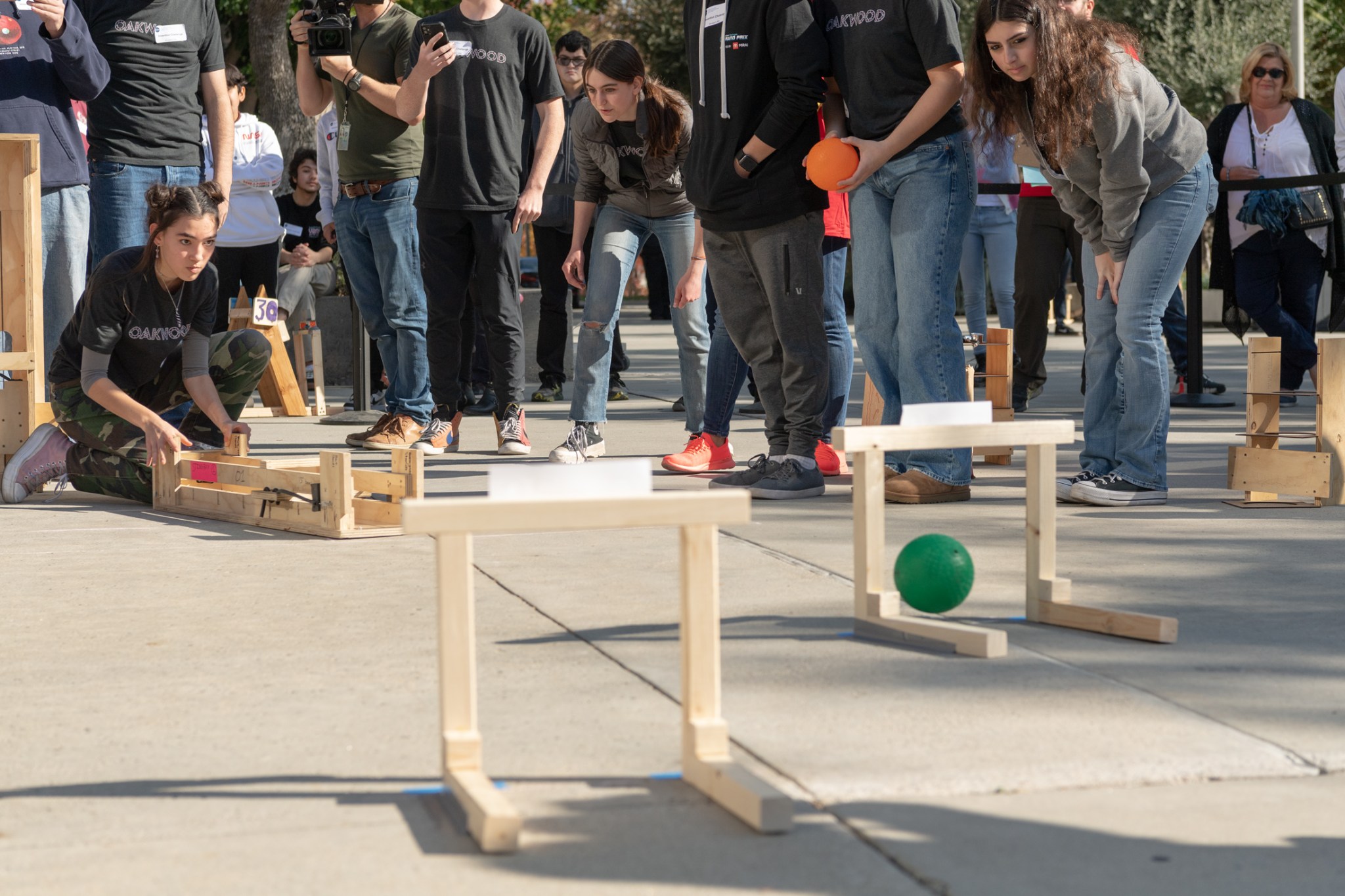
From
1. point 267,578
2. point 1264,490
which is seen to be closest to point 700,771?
point 267,578

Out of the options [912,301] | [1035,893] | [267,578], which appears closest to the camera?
[1035,893]

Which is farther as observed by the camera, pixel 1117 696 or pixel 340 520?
pixel 340 520

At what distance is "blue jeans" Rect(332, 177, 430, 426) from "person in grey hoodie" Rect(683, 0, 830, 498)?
216 cm

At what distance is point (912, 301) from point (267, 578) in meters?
2.37

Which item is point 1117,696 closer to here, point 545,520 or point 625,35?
point 545,520

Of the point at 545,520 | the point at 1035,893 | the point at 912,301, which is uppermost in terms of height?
the point at 912,301

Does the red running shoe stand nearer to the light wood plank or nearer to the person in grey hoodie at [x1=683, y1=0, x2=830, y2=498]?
the person in grey hoodie at [x1=683, y1=0, x2=830, y2=498]

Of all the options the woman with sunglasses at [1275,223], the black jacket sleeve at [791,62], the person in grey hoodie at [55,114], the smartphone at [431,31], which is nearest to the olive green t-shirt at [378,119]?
the smartphone at [431,31]

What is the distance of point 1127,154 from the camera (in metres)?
5.08

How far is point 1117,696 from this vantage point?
3078 mm

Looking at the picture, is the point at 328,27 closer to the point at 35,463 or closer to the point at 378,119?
the point at 378,119

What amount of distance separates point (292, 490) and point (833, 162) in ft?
6.85

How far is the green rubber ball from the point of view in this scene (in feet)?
12.0

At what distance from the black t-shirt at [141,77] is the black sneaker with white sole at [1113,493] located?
4.06 m
